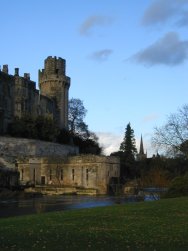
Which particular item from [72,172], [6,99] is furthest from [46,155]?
[6,99]

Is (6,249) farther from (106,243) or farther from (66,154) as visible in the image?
(66,154)

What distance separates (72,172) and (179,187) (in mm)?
39868

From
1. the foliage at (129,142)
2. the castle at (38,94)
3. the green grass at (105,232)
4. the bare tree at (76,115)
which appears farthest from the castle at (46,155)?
the green grass at (105,232)

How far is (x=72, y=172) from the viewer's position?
2847 inches

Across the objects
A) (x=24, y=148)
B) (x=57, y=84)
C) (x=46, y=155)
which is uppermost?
(x=57, y=84)

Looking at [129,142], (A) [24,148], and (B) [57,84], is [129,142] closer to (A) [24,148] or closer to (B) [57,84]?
→ (B) [57,84]

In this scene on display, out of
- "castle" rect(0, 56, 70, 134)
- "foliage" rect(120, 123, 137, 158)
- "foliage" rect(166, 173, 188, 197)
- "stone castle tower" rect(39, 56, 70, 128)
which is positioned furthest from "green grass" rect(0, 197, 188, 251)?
"foliage" rect(120, 123, 137, 158)

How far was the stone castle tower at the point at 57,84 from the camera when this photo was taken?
101375mm

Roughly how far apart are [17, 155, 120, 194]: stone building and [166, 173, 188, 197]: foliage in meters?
33.0

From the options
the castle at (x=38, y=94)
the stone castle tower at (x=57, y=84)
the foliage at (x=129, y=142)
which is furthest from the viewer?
the foliage at (x=129, y=142)

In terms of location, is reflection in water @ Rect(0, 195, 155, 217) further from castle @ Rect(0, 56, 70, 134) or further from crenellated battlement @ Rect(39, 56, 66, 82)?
crenellated battlement @ Rect(39, 56, 66, 82)

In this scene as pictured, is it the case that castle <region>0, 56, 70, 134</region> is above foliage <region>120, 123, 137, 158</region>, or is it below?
above

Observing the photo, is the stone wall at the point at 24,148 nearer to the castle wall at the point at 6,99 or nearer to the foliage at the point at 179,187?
the castle wall at the point at 6,99

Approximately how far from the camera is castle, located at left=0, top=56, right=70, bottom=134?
86.8m
